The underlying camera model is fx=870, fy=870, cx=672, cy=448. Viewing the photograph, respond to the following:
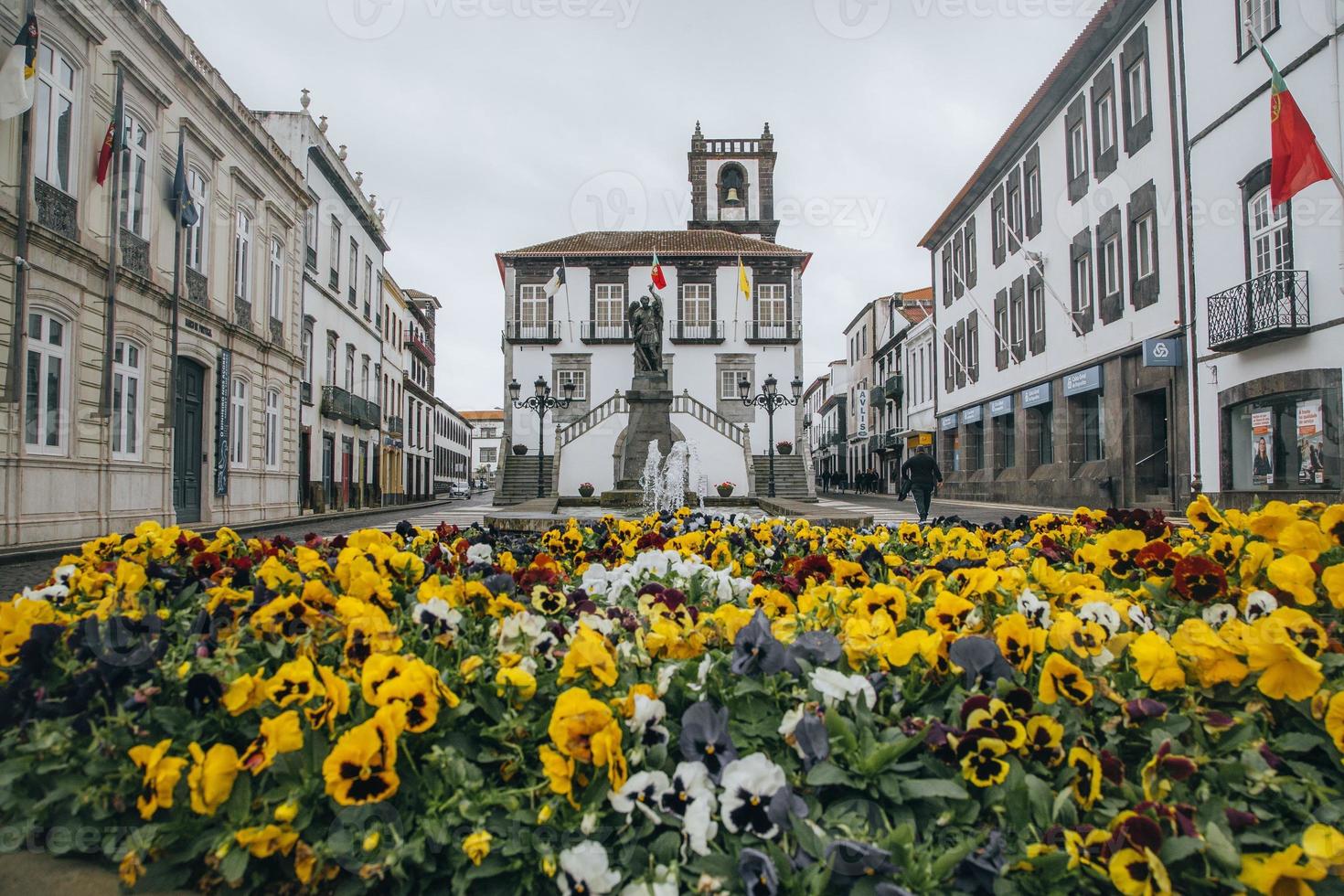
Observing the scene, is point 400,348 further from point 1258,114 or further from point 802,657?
point 802,657

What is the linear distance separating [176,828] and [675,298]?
120 ft

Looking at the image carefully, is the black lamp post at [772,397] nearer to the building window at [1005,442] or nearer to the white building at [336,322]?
the building window at [1005,442]

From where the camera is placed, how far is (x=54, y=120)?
1158cm

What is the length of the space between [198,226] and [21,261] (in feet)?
22.0

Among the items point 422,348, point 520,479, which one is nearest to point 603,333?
point 520,479

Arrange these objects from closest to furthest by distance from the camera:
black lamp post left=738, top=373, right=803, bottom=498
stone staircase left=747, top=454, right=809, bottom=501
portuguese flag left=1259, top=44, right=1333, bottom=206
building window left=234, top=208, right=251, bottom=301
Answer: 1. portuguese flag left=1259, top=44, right=1333, bottom=206
2. building window left=234, top=208, right=251, bottom=301
3. black lamp post left=738, top=373, right=803, bottom=498
4. stone staircase left=747, top=454, right=809, bottom=501

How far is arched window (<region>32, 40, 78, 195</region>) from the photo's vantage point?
11.2 metres

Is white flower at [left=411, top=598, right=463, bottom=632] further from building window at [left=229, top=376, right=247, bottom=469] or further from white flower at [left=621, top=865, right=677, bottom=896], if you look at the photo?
building window at [left=229, top=376, right=247, bottom=469]

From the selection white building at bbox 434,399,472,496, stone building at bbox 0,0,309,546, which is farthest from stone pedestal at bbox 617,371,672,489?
white building at bbox 434,399,472,496

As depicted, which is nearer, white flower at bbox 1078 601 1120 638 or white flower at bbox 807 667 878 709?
white flower at bbox 807 667 878 709

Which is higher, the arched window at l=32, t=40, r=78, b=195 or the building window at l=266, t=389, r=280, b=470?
the arched window at l=32, t=40, r=78, b=195

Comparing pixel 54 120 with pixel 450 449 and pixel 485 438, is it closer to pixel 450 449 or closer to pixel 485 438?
pixel 450 449

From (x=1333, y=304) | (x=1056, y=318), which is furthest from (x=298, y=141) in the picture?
(x=1333, y=304)

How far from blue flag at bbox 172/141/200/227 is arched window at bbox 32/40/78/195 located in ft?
7.13
